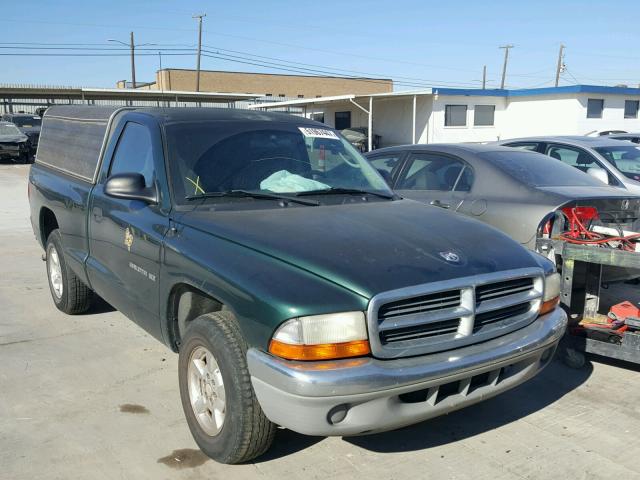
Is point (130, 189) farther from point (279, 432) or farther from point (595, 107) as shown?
point (595, 107)

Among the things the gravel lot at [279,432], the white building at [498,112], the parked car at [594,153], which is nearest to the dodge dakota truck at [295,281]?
the gravel lot at [279,432]

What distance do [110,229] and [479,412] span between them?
9.31 ft

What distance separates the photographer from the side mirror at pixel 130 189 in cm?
394

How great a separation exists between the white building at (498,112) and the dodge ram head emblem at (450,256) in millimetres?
26319

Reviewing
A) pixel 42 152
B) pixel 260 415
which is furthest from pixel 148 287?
pixel 42 152

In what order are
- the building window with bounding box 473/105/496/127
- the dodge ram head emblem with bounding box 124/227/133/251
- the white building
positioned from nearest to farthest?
the dodge ram head emblem with bounding box 124/227/133/251, the white building, the building window with bounding box 473/105/496/127

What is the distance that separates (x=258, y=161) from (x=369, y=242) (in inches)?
50.5

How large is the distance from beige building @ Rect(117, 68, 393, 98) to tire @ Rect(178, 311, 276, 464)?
6071 cm

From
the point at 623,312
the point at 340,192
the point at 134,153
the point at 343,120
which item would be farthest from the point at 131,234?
the point at 343,120

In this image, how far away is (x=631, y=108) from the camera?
3156cm

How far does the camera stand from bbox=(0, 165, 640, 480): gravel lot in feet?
11.0

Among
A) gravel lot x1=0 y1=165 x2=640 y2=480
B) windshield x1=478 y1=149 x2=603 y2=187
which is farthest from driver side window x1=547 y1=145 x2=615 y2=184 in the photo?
gravel lot x1=0 y1=165 x2=640 y2=480

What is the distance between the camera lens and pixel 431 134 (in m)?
29.7

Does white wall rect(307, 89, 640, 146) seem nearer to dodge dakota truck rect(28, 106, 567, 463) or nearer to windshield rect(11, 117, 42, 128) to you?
windshield rect(11, 117, 42, 128)
